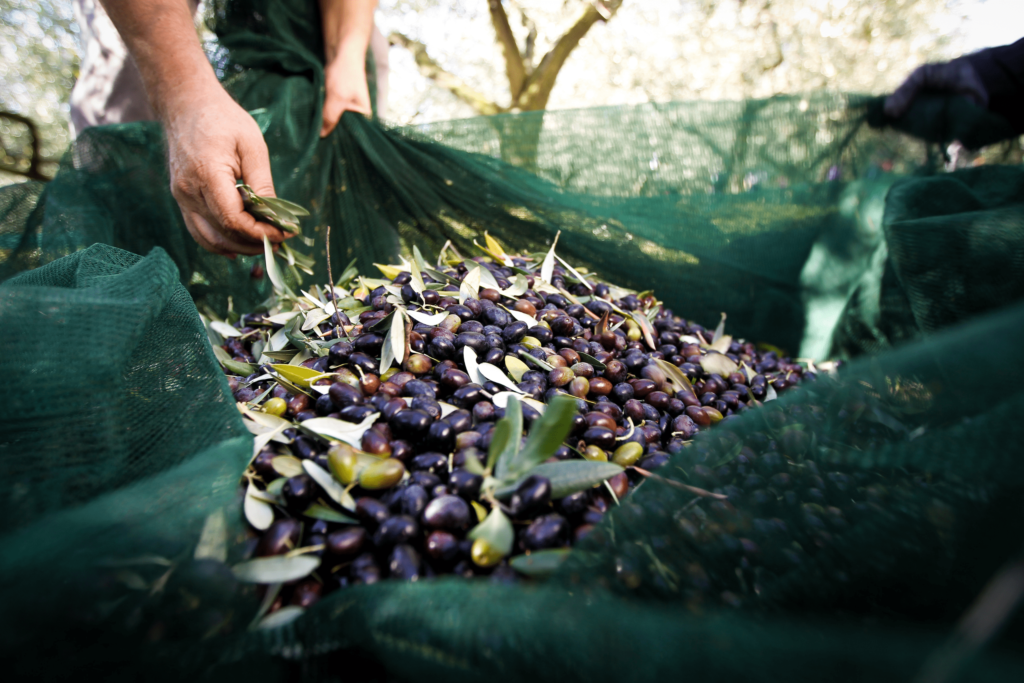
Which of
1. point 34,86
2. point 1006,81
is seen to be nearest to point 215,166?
point 1006,81

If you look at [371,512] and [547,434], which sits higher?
[547,434]

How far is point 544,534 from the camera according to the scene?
759mm

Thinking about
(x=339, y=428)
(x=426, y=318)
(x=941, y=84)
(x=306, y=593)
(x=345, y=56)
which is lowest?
(x=306, y=593)

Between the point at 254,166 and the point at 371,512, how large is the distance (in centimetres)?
126

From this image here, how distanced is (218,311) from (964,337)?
7.39 ft

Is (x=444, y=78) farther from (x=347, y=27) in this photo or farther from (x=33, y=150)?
(x=347, y=27)

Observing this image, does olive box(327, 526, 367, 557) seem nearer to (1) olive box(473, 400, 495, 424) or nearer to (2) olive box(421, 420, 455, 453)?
(2) olive box(421, 420, 455, 453)

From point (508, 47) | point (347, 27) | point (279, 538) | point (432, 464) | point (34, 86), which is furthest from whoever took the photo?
point (508, 47)

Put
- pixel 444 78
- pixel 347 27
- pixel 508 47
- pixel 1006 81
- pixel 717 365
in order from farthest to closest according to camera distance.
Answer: pixel 444 78 → pixel 508 47 → pixel 347 27 → pixel 1006 81 → pixel 717 365

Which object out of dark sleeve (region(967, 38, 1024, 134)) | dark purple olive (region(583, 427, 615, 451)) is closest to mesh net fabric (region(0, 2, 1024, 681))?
dark purple olive (region(583, 427, 615, 451))

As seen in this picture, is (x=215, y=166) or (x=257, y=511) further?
(x=215, y=166)

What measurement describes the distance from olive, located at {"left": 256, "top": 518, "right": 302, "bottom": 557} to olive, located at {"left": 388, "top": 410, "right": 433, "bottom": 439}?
0.23 m

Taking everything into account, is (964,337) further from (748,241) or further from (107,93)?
(107,93)

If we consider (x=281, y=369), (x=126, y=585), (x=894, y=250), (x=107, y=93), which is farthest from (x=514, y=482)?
(x=107, y=93)
